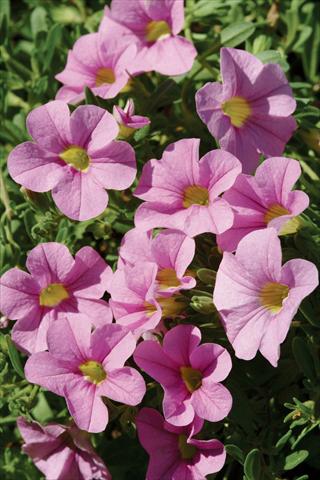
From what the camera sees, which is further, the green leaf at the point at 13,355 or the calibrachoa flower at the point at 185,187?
the green leaf at the point at 13,355

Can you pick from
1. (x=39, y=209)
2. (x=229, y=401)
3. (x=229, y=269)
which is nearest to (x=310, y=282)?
(x=229, y=269)

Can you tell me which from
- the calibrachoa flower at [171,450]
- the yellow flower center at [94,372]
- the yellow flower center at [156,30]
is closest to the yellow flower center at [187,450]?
the calibrachoa flower at [171,450]

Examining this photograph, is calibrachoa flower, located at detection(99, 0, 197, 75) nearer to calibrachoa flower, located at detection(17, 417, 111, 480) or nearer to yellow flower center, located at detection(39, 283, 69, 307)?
yellow flower center, located at detection(39, 283, 69, 307)

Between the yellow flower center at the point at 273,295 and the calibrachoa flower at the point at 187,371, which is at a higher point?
the yellow flower center at the point at 273,295

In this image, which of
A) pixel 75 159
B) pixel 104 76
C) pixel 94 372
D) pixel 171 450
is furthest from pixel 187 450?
pixel 104 76

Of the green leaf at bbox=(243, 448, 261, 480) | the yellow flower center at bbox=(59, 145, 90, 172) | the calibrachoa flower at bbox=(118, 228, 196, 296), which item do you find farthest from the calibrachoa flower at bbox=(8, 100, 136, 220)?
the green leaf at bbox=(243, 448, 261, 480)

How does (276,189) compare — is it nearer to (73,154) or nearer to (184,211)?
(184,211)

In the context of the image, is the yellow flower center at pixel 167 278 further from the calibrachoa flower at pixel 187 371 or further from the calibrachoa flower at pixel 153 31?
the calibrachoa flower at pixel 153 31
